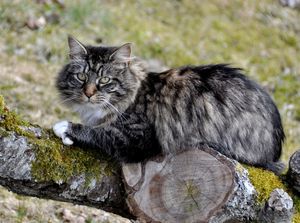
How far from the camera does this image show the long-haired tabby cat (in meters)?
3.37

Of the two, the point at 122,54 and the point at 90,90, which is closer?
the point at 90,90

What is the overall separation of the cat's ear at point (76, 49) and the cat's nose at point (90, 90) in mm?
258

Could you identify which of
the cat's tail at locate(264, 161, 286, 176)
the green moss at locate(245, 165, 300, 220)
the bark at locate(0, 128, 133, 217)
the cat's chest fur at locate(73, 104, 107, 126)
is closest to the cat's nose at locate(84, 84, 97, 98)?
the cat's chest fur at locate(73, 104, 107, 126)

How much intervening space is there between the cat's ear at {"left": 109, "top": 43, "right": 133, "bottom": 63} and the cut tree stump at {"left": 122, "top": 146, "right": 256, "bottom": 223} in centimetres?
84

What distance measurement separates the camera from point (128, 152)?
3.32m

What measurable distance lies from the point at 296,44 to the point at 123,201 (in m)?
6.59

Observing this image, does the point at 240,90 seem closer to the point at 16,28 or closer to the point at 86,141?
the point at 86,141

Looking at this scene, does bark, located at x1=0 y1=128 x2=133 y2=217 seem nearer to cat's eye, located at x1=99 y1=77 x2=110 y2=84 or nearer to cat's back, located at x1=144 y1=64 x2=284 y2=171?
cat's back, located at x1=144 y1=64 x2=284 y2=171

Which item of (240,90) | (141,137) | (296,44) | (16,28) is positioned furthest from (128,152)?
(296,44)

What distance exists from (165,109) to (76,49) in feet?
2.50

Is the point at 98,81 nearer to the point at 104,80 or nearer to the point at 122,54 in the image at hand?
the point at 104,80

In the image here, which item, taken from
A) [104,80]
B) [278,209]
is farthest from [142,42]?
[278,209]

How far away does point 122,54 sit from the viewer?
11.8 feet

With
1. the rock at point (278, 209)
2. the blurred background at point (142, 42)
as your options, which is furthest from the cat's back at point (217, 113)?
the blurred background at point (142, 42)
